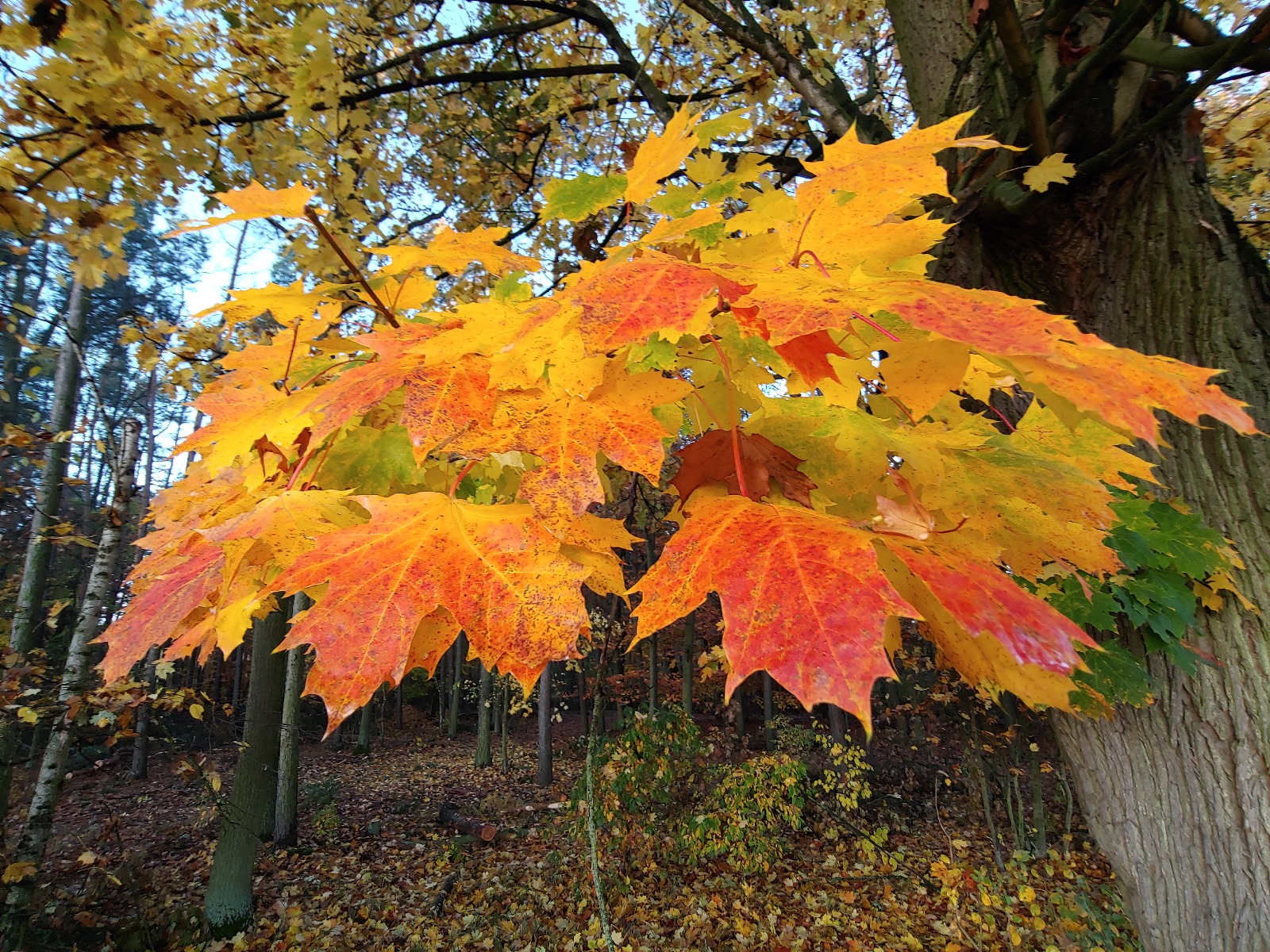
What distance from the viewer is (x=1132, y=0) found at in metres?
1.40

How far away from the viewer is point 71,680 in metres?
3.91

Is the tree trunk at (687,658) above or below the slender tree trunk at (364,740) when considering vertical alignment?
above

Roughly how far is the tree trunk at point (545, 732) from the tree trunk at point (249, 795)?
18.4 feet

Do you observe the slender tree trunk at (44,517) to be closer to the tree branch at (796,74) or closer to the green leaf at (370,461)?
the green leaf at (370,461)

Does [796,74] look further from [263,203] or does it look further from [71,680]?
[71,680]

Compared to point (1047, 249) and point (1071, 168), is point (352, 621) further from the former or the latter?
point (1047, 249)

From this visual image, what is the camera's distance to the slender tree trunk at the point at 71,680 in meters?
3.88

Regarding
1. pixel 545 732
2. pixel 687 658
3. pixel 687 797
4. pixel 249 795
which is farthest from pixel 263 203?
pixel 687 658

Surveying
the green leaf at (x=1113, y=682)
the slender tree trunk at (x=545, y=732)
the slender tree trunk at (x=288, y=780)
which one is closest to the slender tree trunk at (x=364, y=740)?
the slender tree trunk at (x=545, y=732)

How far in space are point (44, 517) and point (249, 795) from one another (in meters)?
3.54

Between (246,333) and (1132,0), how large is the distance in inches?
275

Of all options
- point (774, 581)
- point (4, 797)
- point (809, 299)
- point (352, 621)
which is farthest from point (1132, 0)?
point (4, 797)

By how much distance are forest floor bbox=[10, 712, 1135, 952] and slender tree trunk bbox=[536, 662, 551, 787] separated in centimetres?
164

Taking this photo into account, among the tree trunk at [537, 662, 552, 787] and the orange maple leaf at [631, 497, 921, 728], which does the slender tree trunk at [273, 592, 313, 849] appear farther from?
the orange maple leaf at [631, 497, 921, 728]
